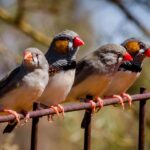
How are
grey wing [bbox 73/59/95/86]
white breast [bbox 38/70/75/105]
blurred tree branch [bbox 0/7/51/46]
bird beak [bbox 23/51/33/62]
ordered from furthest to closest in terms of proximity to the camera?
blurred tree branch [bbox 0/7/51/46] < grey wing [bbox 73/59/95/86] < white breast [bbox 38/70/75/105] < bird beak [bbox 23/51/33/62]

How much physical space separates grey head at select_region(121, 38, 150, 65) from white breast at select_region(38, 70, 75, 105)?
0.71 meters

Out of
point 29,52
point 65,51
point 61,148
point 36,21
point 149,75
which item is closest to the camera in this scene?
point 29,52

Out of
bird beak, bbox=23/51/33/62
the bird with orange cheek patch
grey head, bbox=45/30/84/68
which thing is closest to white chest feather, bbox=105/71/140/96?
the bird with orange cheek patch

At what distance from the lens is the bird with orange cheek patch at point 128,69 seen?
15.5ft

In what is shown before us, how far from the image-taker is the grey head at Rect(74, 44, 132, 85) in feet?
14.8

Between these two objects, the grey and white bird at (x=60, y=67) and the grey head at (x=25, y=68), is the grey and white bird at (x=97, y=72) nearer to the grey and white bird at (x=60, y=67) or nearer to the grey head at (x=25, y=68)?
the grey and white bird at (x=60, y=67)

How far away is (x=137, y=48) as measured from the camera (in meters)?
4.81

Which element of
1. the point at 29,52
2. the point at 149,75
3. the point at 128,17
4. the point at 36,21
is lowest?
the point at 29,52

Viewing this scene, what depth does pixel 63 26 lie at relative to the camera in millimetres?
6746

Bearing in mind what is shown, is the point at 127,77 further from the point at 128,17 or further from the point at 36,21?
the point at 36,21

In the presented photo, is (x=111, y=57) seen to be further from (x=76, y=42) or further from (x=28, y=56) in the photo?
(x=28, y=56)

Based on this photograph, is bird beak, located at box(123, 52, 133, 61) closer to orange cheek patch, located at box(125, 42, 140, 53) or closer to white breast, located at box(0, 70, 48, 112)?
orange cheek patch, located at box(125, 42, 140, 53)

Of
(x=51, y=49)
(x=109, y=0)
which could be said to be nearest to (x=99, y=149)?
(x=109, y=0)

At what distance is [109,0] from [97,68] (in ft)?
5.37
